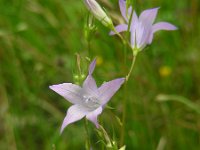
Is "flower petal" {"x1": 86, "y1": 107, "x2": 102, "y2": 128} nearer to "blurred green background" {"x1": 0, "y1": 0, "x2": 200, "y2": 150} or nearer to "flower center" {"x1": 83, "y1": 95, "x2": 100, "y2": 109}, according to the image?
"flower center" {"x1": 83, "y1": 95, "x2": 100, "y2": 109}

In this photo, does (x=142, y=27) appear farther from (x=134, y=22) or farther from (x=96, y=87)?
(x=96, y=87)

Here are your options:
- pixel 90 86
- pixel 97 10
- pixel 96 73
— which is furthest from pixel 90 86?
pixel 96 73

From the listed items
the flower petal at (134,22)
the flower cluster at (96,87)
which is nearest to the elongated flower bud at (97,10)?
the flower cluster at (96,87)

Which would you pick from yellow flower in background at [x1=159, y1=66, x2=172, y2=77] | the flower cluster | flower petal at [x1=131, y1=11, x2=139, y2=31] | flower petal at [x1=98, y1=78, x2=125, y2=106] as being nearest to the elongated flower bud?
the flower cluster

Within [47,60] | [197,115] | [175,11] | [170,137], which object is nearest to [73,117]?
[170,137]

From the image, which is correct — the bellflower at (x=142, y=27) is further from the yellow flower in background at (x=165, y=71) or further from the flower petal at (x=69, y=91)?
the yellow flower in background at (x=165, y=71)
